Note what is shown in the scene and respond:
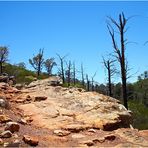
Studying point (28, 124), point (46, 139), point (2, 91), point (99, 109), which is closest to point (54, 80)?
point (2, 91)

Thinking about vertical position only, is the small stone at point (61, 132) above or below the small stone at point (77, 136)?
above

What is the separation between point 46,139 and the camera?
11.4m

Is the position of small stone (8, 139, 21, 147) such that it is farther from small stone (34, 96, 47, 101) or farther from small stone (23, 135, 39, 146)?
small stone (34, 96, 47, 101)

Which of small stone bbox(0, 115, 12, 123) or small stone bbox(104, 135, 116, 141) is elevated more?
small stone bbox(0, 115, 12, 123)

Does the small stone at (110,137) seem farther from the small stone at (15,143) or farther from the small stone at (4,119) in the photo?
the small stone at (4,119)

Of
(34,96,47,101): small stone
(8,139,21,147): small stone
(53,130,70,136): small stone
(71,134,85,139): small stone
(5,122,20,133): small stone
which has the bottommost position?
(8,139,21,147): small stone

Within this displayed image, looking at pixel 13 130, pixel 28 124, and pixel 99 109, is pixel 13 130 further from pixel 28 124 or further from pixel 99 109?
pixel 99 109

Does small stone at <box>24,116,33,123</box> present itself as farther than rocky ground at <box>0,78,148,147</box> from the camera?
Yes

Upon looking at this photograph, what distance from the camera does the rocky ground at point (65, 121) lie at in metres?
11.3

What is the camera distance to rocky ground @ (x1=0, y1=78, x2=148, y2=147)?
11267mm

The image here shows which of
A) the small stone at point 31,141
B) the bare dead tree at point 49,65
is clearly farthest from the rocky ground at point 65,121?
the bare dead tree at point 49,65

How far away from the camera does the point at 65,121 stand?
14008 millimetres

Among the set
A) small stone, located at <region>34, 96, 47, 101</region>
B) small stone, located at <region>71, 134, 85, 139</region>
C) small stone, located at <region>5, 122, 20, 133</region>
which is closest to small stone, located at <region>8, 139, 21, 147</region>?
small stone, located at <region>5, 122, 20, 133</region>

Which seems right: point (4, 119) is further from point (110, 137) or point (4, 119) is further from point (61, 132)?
point (110, 137)
